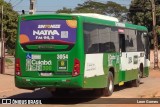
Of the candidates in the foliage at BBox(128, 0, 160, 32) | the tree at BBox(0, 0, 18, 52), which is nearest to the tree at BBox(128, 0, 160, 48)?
the foliage at BBox(128, 0, 160, 32)

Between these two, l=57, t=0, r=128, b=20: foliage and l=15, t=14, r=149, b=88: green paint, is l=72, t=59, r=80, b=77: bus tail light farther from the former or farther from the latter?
l=57, t=0, r=128, b=20: foliage

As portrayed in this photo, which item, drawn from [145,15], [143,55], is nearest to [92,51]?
[143,55]

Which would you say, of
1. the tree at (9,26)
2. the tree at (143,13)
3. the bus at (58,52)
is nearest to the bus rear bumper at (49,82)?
the bus at (58,52)

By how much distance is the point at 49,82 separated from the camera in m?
14.5

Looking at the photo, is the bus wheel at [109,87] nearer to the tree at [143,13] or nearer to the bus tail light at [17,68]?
the bus tail light at [17,68]

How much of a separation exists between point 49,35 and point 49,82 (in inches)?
59.7

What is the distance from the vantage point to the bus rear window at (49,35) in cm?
1446

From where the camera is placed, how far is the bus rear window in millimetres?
14461

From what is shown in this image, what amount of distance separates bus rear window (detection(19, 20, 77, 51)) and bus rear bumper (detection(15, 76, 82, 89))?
3.22 ft

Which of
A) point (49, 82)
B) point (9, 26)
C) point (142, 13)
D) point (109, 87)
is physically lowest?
point (109, 87)

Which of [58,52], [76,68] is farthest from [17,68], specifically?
[76,68]

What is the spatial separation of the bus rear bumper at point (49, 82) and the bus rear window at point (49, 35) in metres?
0.98

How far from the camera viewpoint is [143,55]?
23578 mm

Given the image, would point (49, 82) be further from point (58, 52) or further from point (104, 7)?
point (104, 7)
